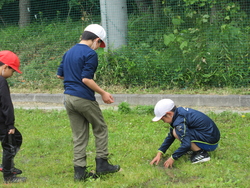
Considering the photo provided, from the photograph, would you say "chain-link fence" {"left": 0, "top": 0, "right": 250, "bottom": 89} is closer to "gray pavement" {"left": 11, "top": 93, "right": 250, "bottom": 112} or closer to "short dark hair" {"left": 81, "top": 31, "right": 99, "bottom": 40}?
"gray pavement" {"left": 11, "top": 93, "right": 250, "bottom": 112}

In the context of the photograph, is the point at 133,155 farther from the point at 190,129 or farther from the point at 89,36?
the point at 89,36

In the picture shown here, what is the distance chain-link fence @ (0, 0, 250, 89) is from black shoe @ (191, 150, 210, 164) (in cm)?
415

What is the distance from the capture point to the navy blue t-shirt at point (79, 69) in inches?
156

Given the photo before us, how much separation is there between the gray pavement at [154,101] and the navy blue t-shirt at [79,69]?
4104 millimetres

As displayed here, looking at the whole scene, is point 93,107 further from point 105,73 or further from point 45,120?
point 105,73

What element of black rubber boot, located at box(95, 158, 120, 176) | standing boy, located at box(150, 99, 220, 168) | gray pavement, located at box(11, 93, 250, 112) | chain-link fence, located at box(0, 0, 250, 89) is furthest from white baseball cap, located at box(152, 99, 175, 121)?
chain-link fence, located at box(0, 0, 250, 89)

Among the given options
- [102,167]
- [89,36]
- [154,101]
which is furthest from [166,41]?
[102,167]

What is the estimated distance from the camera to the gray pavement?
7.75 meters

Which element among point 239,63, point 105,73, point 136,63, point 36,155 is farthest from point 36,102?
point 239,63

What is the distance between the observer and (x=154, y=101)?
27.1 ft

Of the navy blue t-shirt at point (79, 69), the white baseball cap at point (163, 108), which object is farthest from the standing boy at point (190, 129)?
the navy blue t-shirt at point (79, 69)

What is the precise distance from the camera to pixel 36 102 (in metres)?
9.13

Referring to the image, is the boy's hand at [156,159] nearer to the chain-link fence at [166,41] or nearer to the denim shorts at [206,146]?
the denim shorts at [206,146]

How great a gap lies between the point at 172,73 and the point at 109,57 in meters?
1.59
